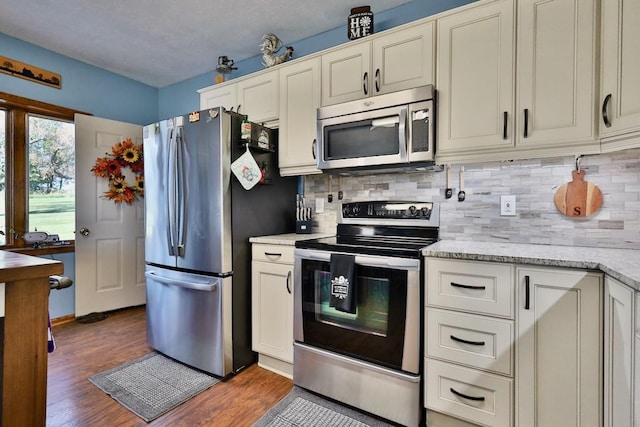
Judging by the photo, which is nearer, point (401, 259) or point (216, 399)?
point (401, 259)

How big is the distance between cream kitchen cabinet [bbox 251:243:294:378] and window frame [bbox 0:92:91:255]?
2.24 meters

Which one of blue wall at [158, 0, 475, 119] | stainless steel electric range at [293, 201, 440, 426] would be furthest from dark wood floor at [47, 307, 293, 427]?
blue wall at [158, 0, 475, 119]

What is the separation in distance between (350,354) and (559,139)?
1518mm

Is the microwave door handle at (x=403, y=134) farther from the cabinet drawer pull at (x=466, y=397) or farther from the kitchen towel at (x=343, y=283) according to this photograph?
the cabinet drawer pull at (x=466, y=397)

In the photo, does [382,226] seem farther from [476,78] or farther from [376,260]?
[476,78]

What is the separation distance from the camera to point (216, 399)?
1856 mm

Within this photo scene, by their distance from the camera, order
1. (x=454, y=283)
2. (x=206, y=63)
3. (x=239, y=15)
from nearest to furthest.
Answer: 1. (x=454, y=283)
2. (x=239, y=15)
3. (x=206, y=63)

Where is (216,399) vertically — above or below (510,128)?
below

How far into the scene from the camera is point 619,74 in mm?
1367

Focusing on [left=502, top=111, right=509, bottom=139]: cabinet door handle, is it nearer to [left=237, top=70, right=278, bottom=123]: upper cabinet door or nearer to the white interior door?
[left=237, top=70, right=278, bottom=123]: upper cabinet door

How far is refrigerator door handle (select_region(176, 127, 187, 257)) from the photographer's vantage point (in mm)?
2172

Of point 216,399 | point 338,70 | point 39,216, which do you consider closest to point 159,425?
point 216,399

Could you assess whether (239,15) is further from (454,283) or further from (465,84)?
(454,283)

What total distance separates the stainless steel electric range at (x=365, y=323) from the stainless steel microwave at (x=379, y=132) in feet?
1.44
